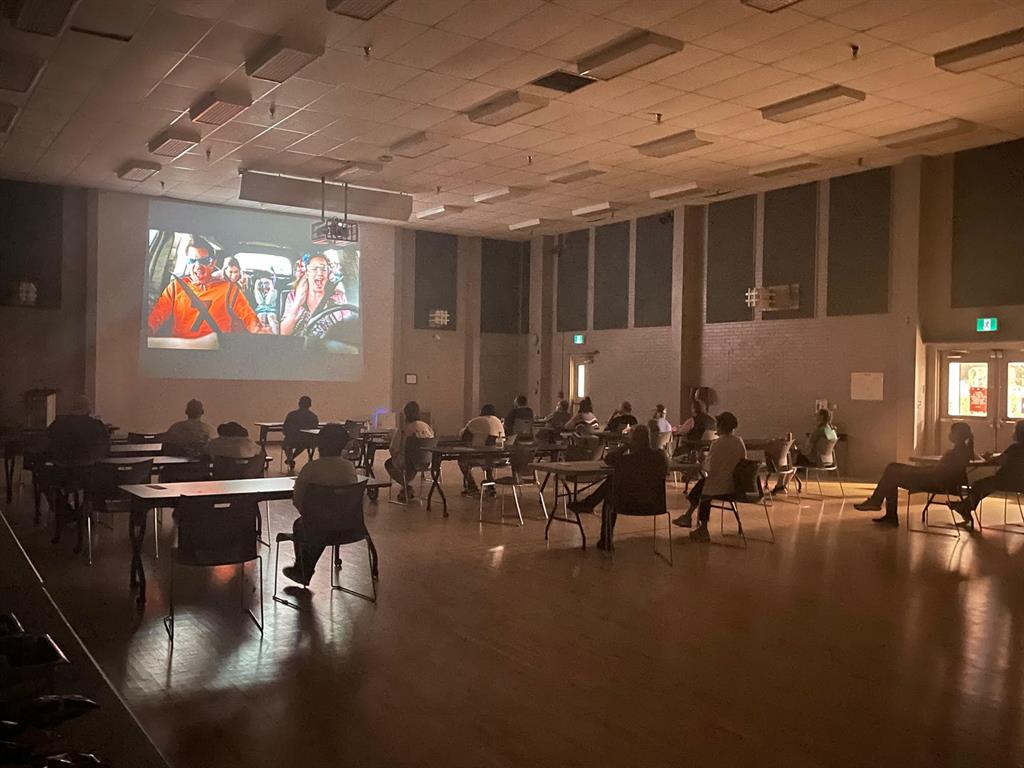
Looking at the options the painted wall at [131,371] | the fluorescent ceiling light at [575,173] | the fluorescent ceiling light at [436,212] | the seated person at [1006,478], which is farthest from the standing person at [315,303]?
the seated person at [1006,478]

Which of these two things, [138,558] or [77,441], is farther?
[77,441]

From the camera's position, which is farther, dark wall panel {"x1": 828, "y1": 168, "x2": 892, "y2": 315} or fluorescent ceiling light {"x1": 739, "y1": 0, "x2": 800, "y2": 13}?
dark wall panel {"x1": 828, "y1": 168, "x2": 892, "y2": 315}

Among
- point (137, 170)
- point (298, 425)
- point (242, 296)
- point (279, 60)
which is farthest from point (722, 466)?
point (242, 296)

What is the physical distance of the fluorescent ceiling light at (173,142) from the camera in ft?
34.6

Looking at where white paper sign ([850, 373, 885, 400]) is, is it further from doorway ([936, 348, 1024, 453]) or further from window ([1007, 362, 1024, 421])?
window ([1007, 362, 1024, 421])

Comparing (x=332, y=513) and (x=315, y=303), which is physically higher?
(x=315, y=303)

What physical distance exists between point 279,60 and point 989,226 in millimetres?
8793

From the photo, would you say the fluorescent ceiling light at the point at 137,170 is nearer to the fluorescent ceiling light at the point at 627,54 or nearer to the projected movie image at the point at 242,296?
the projected movie image at the point at 242,296

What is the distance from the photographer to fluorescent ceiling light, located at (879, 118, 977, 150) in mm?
9859

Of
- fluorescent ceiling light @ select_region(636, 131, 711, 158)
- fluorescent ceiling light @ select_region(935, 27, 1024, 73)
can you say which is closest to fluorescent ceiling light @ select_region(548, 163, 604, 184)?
fluorescent ceiling light @ select_region(636, 131, 711, 158)

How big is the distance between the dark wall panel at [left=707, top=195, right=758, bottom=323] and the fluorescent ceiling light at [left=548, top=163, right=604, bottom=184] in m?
2.96

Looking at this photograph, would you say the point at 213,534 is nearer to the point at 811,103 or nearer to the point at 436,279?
the point at 811,103

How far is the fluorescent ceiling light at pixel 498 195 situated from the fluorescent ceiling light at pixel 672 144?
300 cm

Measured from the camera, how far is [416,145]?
1082cm
